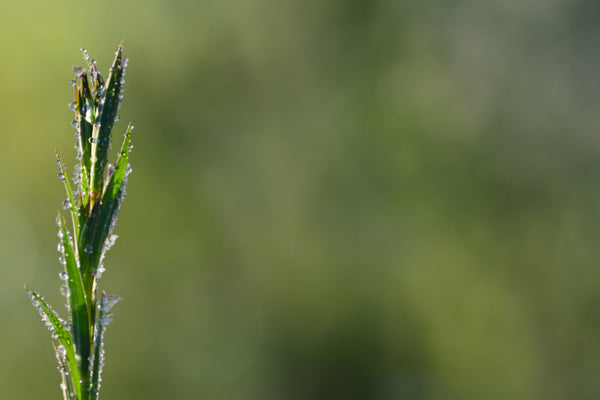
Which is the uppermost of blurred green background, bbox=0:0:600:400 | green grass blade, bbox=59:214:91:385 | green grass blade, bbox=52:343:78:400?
blurred green background, bbox=0:0:600:400

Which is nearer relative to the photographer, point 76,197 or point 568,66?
point 76,197

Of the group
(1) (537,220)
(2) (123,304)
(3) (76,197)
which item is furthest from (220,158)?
(3) (76,197)

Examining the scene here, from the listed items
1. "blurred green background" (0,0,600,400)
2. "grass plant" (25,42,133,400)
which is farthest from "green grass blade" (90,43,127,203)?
"blurred green background" (0,0,600,400)

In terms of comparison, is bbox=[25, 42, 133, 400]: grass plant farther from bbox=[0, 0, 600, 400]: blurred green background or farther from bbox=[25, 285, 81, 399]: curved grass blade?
bbox=[0, 0, 600, 400]: blurred green background

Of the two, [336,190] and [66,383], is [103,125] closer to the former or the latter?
[66,383]

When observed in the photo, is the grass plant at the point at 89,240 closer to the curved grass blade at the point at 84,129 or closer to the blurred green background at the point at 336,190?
the curved grass blade at the point at 84,129

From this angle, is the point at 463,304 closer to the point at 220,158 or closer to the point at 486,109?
the point at 486,109
